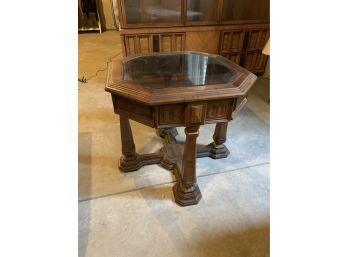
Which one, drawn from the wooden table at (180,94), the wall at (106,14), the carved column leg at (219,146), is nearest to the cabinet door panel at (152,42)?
the wooden table at (180,94)

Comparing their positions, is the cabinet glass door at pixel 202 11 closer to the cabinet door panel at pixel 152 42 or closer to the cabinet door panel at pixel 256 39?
the cabinet door panel at pixel 152 42

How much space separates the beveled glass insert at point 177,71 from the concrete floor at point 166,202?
69cm

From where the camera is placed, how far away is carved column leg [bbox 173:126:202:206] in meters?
1.27

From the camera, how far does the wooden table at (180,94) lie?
1.05m

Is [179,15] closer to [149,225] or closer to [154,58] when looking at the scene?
[154,58]

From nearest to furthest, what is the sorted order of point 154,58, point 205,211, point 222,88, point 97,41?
1. point 222,88
2. point 205,211
3. point 154,58
4. point 97,41

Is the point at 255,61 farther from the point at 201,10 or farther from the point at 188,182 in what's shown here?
the point at 188,182

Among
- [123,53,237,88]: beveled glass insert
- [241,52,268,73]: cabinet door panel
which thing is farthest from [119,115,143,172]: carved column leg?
[241,52,268,73]: cabinet door panel

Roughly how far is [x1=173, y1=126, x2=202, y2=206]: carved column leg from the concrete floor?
5 cm

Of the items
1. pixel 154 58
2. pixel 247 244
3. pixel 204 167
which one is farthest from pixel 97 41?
pixel 247 244

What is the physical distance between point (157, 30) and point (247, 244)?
2.07 metres

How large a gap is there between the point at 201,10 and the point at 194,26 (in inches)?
6.8

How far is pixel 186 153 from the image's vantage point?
127cm

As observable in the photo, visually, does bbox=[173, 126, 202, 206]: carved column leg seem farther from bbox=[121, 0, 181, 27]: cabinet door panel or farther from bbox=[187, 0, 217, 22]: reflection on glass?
bbox=[187, 0, 217, 22]: reflection on glass
